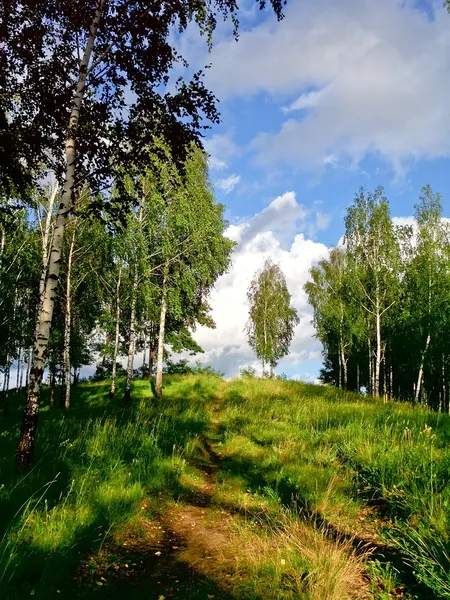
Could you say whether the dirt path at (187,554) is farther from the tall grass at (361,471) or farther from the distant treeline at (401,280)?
the distant treeline at (401,280)

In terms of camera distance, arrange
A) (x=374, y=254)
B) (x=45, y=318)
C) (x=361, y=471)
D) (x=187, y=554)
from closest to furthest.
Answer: (x=187, y=554)
(x=45, y=318)
(x=361, y=471)
(x=374, y=254)

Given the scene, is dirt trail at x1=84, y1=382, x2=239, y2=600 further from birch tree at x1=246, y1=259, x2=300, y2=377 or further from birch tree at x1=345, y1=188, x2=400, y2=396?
birch tree at x1=246, y1=259, x2=300, y2=377

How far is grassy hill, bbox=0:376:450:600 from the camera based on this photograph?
143 inches

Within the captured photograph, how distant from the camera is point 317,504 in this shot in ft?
18.5

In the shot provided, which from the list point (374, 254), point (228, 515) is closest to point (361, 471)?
point (228, 515)

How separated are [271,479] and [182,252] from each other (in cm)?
1505

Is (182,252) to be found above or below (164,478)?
above

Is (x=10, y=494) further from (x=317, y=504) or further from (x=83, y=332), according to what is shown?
(x=83, y=332)

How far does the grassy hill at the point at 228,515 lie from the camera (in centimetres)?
364

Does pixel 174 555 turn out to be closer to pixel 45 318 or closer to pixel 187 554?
pixel 187 554

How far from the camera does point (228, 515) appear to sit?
560cm

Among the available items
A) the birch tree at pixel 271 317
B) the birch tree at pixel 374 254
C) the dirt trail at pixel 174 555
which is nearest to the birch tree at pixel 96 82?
the dirt trail at pixel 174 555

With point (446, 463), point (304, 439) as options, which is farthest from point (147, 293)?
point (446, 463)

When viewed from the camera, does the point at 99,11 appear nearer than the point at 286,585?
No
